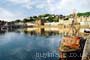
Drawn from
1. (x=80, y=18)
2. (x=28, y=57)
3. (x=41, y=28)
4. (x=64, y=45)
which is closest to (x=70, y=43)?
(x=64, y=45)

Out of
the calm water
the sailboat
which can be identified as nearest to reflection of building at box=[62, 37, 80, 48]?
the sailboat

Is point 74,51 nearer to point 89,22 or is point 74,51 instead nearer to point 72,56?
point 72,56

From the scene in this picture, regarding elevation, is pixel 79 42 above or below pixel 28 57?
above

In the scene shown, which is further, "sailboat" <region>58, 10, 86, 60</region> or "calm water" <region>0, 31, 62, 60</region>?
"calm water" <region>0, 31, 62, 60</region>

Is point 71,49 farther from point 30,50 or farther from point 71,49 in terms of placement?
point 30,50

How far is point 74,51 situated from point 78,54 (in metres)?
0.11

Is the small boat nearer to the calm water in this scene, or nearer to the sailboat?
the sailboat

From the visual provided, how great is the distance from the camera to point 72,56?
557cm

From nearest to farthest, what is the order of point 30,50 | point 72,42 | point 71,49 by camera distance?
1. point 71,49
2. point 72,42
3. point 30,50

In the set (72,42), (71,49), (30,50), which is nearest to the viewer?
(71,49)

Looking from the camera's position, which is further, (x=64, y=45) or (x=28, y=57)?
(x=28, y=57)

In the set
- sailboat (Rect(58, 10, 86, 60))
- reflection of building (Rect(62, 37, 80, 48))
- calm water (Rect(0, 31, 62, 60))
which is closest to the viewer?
sailboat (Rect(58, 10, 86, 60))

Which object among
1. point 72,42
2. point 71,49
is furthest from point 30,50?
point 71,49

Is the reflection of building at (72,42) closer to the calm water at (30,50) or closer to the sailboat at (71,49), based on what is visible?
the sailboat at (71,49)
